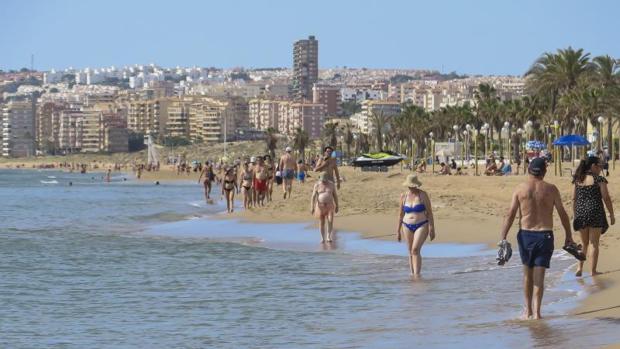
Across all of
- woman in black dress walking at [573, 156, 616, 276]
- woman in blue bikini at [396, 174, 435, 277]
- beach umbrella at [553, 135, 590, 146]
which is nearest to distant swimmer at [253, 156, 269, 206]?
woman in blue bikini at [396, 174, 435, 277]

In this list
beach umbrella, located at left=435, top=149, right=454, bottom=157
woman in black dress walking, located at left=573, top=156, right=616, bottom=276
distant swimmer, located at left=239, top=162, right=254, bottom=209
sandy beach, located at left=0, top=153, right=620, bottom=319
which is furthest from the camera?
beach umbrella, located at left=435, top=149, right=454, bottom=157

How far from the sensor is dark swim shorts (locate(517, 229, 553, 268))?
30.1 ft

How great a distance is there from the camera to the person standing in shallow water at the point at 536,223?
30.1 ft

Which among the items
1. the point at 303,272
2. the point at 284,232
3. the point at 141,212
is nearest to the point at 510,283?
the point at 303,272

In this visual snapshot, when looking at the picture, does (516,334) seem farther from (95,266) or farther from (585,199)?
(95,266)

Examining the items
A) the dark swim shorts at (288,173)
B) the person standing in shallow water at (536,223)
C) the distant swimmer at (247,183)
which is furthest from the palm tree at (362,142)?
the person standing in shallow water at (536,223)

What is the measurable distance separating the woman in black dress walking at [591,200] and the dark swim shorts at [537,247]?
92.0 inches

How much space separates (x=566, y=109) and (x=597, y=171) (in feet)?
166

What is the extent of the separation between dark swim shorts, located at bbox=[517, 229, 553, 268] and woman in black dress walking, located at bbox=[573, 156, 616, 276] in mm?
2337

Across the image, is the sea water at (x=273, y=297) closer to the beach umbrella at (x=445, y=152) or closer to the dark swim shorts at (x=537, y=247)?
the dark swim shorts at (x=537, y=247)

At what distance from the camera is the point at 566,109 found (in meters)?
61.0

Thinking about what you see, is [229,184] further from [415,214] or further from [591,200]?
[591,200]

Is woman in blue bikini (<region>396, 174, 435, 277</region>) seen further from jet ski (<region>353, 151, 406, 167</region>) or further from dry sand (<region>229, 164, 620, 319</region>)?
jet ski (<region>353, 151, 406, 167</region>)

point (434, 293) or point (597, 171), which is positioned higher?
point (597, 171)
